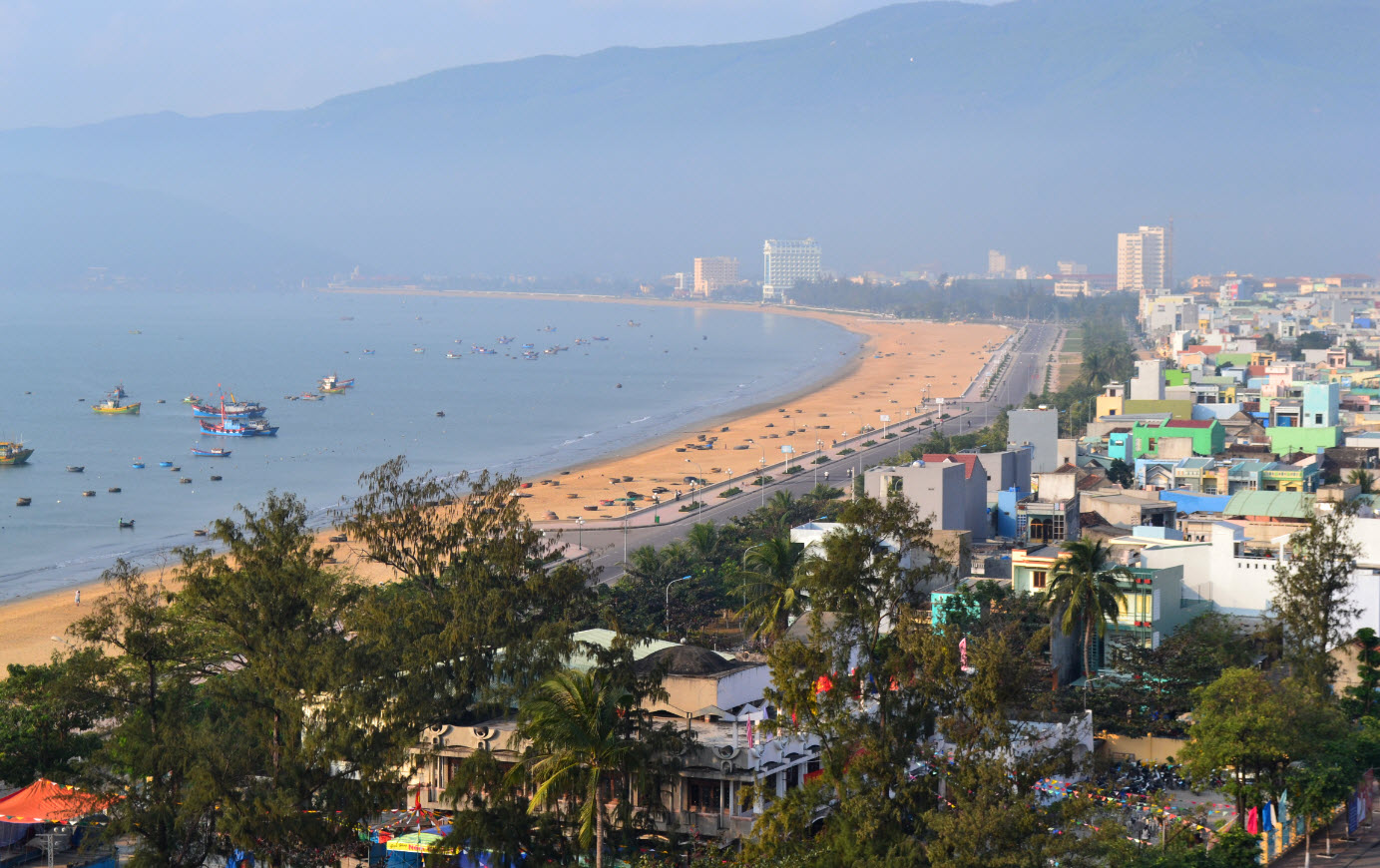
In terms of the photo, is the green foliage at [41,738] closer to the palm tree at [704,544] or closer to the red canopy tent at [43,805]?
the red canopy tent at [43,805]

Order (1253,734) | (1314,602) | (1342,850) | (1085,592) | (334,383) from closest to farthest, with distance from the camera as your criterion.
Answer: (1253,734)
(1342,850)
(1314,602)
(1085,592)
(334,383)

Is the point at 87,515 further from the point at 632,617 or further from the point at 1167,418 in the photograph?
the point at 1167,418

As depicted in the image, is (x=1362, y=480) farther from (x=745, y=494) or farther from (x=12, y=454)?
(x=12, y=454)

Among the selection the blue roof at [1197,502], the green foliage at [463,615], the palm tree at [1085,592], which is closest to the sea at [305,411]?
the green foliage at [463,615]

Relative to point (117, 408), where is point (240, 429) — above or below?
below

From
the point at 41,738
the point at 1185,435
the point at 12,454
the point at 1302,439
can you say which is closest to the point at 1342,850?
the point at 41,738

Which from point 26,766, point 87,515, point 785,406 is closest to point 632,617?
point 26,766

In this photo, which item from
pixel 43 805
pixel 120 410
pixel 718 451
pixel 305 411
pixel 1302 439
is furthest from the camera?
pixel 305 411

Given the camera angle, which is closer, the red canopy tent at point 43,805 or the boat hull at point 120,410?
the red canopy tent at point 43,805
